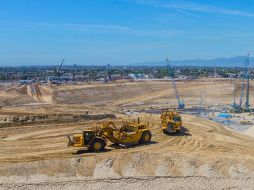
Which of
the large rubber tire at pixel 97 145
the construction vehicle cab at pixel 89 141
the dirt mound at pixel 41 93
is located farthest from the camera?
the dirt mound at pixel 41 93

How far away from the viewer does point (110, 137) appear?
93.1 feet

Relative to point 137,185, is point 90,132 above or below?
above

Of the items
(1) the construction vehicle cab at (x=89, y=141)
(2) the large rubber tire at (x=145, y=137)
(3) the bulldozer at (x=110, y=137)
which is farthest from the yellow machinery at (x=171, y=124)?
(1) the construction vehicle cab at (x=89, y=141)

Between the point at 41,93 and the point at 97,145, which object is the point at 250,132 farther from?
the point at 41,93

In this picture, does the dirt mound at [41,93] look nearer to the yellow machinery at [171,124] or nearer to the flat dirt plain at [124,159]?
the flat dirt plain at [124,159]

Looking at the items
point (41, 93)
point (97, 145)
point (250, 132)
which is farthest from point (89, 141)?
point (41, 93)

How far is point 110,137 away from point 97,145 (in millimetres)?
1407

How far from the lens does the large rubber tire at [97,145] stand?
1069 inches

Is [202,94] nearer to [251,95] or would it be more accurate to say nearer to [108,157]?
[251,95]

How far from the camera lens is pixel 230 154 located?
28219 millimetres

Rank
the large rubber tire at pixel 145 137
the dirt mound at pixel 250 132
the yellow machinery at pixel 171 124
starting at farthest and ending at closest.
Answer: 1. the dirt mound at pixel 250 132
2. the yellow machinery at pixel 171 124
3. the large rubber tire at pixel 145 137

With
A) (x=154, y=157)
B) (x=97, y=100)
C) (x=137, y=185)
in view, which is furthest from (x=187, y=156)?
(x=97, y=100)

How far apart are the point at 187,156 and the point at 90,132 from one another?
20.7 feet

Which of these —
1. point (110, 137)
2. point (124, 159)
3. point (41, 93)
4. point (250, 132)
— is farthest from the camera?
Answer: point (41, 93)
